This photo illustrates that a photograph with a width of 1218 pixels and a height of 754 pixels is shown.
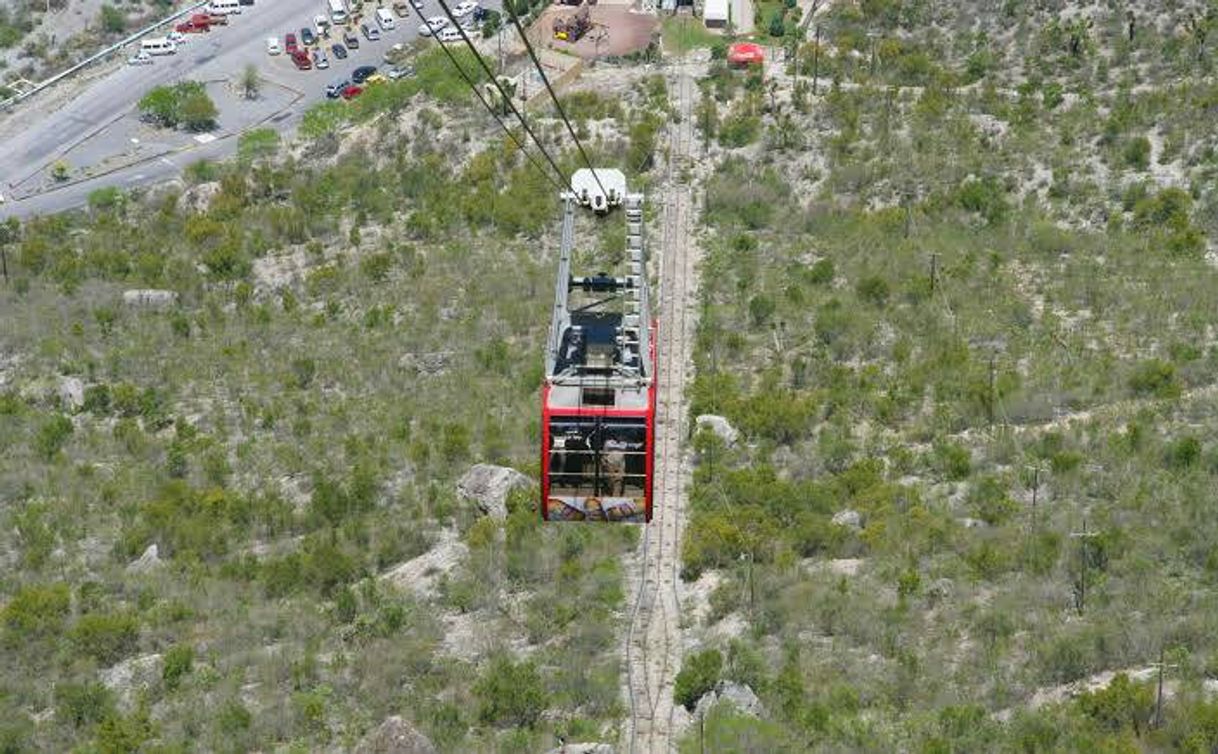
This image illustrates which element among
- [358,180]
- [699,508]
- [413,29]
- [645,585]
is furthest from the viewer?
[413,29]

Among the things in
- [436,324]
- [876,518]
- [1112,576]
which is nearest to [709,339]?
[436,324]

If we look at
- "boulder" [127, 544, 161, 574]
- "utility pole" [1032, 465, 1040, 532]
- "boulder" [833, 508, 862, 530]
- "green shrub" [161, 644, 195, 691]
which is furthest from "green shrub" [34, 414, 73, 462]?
"utility pole" [1032, 465, 1040, 532]

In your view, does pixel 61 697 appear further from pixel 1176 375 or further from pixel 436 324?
pixel 1176 375

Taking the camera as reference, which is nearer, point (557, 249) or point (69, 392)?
point (69, 392)

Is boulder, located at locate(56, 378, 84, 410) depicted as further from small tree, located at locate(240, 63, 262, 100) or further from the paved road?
small tree, located at locate(240, 63, 262, 100)

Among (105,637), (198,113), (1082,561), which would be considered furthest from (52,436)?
(198,113)

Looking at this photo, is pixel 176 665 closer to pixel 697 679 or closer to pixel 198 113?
pixel 697 679
